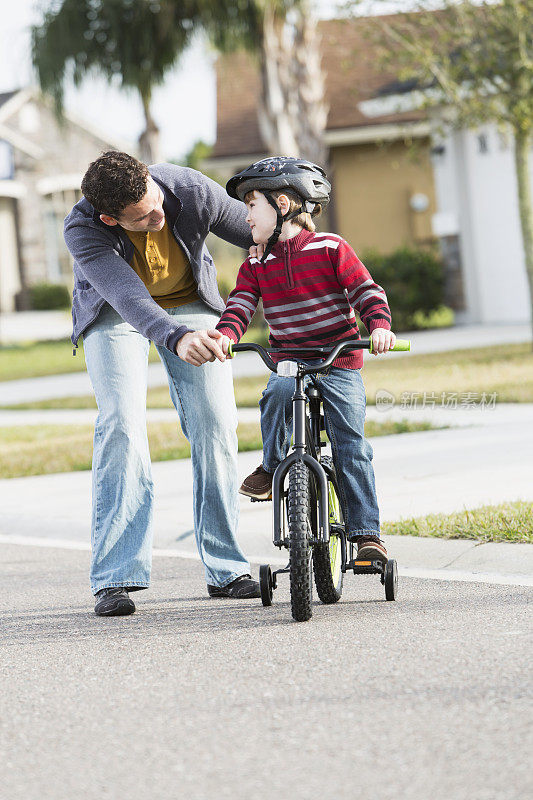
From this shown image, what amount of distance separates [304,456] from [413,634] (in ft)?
2.44

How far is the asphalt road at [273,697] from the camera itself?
3215 mm

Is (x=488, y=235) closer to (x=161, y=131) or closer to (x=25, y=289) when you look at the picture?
(x=161, y=131)

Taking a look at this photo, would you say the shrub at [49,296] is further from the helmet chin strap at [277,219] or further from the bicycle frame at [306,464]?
the bicycle frame at [306,464]

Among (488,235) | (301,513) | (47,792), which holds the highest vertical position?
(488,235)

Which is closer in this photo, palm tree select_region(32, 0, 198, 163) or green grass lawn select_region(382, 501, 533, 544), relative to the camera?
green grass lawn select_region(382, 501, 533, 544)

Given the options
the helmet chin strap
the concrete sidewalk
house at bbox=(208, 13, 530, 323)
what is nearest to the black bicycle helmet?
the helmet chin strap

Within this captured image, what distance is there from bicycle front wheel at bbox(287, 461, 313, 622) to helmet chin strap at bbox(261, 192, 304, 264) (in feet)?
2.68

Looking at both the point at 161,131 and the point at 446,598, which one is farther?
the point at 161,131

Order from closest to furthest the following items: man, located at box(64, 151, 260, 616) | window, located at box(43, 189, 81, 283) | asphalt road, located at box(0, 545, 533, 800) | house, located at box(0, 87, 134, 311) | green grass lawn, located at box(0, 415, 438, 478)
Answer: asphalt road, located at box(0, 545, 533, 800) < man, located at box(64, 151, 260, 616) < green grass lawn, located at box(0, 415, 438, 478) < house, located at box(0, 87, 134, 311) < window, located at box(43, 189, 81, 283)

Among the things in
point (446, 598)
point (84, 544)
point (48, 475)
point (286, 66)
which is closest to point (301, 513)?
point (446, 598)

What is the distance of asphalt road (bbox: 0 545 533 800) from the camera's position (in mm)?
3215

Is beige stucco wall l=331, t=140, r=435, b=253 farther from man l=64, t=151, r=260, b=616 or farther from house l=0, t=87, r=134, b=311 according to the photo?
man l=64, t=151, r=260, b=616

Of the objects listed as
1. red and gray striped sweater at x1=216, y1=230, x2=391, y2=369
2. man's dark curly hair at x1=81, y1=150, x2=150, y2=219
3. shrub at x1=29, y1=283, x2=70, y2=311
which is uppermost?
shrub at x1=29, y1=283, x2=70, y2=311

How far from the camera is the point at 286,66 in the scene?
19.8 meters
